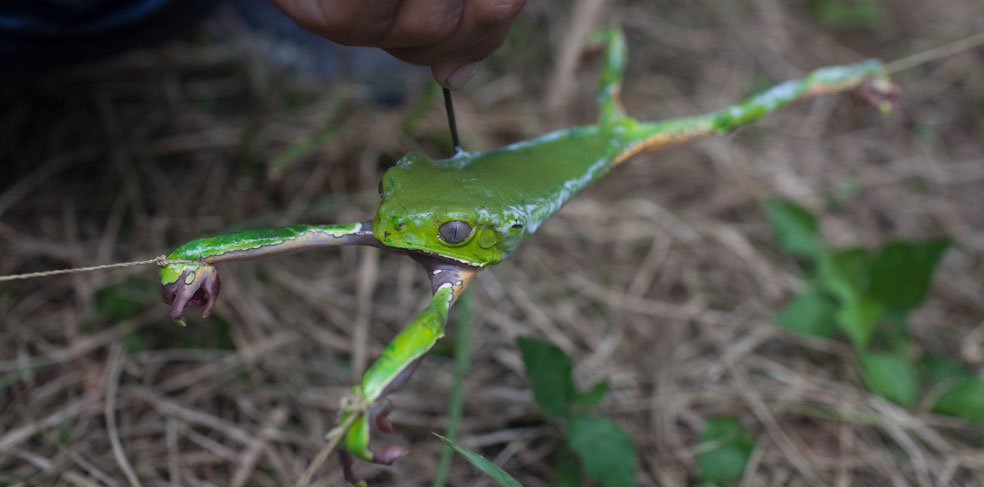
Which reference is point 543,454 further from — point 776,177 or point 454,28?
point 776,177

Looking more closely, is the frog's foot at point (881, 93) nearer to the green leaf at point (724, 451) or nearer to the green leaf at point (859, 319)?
the green leaf at point (859, 319)

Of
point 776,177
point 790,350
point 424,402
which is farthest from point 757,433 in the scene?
point 776,177

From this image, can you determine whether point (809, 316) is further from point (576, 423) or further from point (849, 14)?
point (849, 14)

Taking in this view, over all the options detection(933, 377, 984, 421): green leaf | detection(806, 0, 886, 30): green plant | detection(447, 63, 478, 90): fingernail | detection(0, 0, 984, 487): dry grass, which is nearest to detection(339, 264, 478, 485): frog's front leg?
detection(447, 63, 478, 90): fingernail

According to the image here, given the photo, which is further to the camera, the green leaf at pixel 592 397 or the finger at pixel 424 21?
the green leaf at pixel 592 397

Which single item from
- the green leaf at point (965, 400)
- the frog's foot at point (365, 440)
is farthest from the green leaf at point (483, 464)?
the green leaf at point (965, 400)
